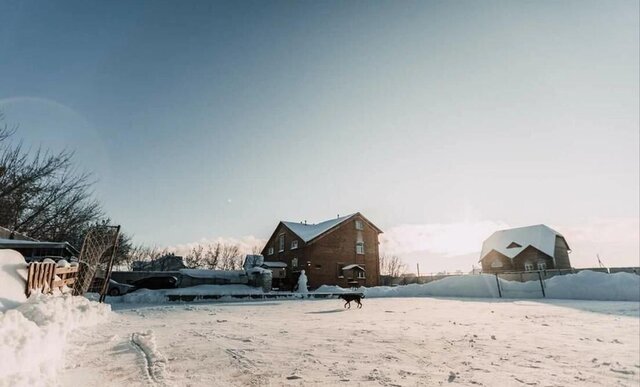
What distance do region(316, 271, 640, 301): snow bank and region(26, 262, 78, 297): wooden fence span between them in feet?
80.8

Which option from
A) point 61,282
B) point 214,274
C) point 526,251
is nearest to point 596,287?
point 526,251

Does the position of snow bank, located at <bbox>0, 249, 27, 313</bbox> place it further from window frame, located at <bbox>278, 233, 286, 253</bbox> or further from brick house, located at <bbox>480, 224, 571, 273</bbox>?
brick house, located at <bbox>480, 224, 571, 273</bbox>

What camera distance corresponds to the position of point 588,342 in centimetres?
760

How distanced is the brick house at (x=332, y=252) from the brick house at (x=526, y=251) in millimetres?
19438

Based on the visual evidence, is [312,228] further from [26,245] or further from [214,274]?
[26,245]

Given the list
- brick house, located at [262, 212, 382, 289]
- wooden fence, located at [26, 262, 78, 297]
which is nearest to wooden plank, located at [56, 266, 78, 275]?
wooden fence, located at [26, 262, 78, 297]

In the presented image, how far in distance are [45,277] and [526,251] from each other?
52594mm

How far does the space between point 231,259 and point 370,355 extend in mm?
81454

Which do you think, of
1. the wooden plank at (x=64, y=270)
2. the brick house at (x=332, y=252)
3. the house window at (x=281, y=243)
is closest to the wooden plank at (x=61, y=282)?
the wooden plank at (x=64, y=270)

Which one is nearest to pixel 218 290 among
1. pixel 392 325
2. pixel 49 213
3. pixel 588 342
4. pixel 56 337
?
pixel 49 213

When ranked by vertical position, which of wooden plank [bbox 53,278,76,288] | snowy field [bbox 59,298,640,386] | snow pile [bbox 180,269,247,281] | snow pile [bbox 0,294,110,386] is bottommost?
snowy field [bbox 59,298,640,386]

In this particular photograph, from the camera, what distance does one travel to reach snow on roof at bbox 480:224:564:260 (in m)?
45.2

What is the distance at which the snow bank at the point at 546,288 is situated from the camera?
20438mm

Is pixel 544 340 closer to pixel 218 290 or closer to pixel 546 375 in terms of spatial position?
pixel 546 375
